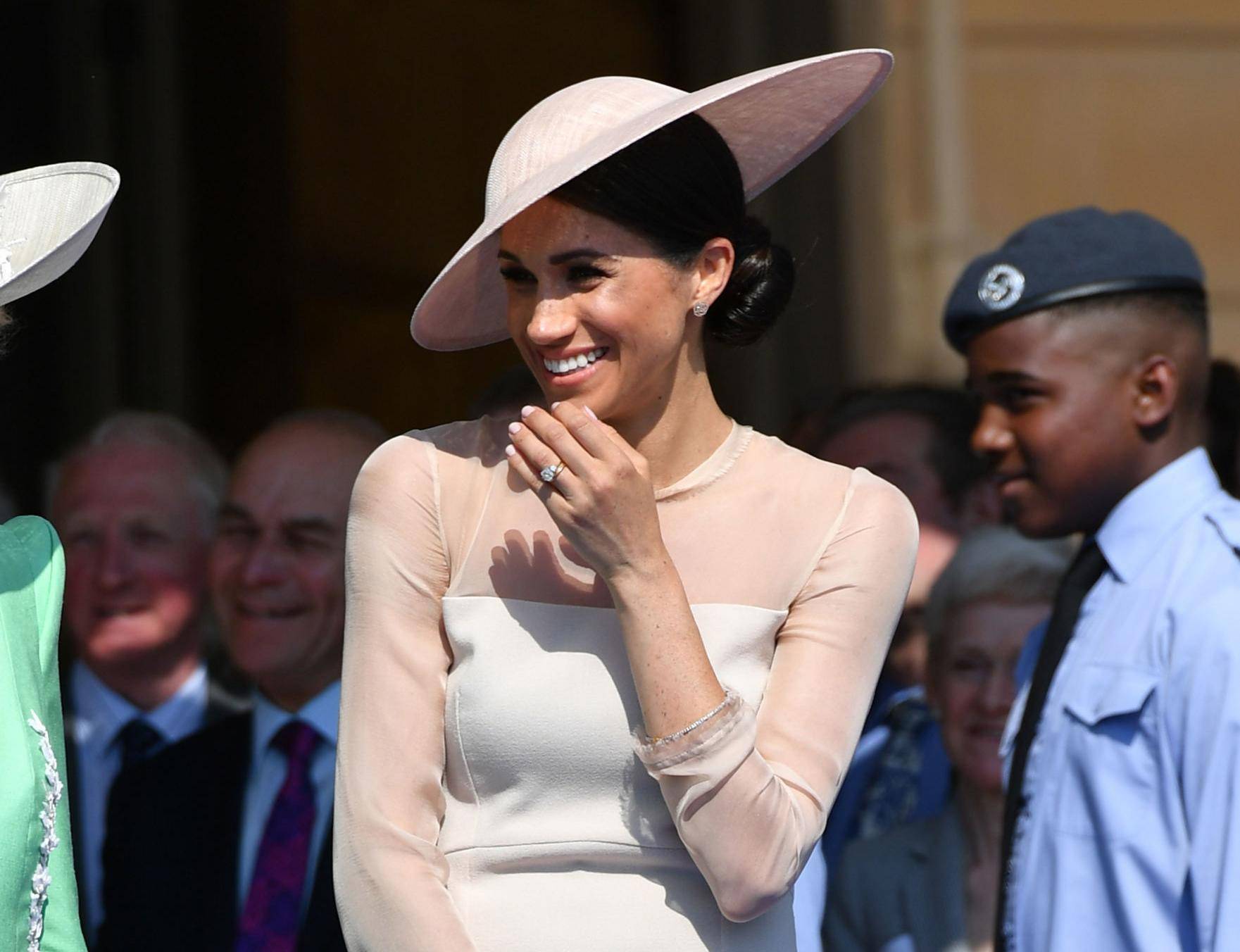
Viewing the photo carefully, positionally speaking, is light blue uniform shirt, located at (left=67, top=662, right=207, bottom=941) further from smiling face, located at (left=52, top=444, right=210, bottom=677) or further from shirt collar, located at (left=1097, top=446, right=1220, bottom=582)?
shirt collar, located at (left=1097, top=446, right=1220, bottom=582)

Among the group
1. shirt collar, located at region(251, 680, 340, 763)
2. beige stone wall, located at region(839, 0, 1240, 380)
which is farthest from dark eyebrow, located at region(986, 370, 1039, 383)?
beige stone wall, located at region(839, 0, 1240, 380)

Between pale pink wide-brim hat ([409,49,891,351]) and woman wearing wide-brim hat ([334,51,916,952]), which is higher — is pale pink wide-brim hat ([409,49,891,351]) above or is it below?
above

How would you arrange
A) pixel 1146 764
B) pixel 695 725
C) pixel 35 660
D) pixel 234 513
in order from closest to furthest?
1. pixel 695 725
2. pixel 35 660
3. pixel 1146 764
4. pixel 234 513

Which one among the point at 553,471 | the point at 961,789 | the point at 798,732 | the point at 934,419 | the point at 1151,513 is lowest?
the point at 961,789

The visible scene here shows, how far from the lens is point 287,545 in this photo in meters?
4.13

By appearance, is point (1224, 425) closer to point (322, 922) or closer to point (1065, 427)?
point (1065, 427)

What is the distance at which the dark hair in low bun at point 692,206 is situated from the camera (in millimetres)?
2443

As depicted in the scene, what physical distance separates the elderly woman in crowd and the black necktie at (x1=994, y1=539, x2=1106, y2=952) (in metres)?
Result: 0.25

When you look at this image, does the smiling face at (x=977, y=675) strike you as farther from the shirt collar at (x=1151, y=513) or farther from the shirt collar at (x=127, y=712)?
the shirt collar at (x=127, y=712)

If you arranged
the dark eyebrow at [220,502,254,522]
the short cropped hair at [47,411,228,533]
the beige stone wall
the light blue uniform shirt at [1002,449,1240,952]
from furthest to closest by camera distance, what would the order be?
the beige stone wall < the short cropped hair at [47,411,228,533] < the dark eyebrow at [220,502,254,522] < the light blue uniform shirt at [1002,449,1240,952]

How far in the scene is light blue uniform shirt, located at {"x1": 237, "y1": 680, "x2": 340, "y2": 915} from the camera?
3.58m

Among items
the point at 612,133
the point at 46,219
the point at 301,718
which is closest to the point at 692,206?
the point at 612,133

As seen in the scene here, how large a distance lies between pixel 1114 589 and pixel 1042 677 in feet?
0.63

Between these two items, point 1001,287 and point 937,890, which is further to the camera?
point 937,890
